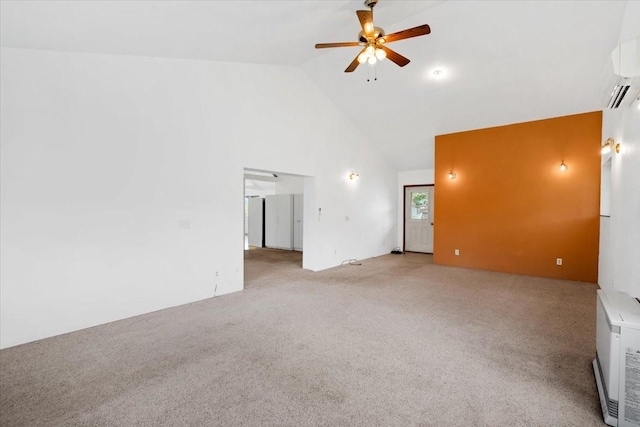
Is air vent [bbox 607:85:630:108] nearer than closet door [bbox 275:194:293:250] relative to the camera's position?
Yes

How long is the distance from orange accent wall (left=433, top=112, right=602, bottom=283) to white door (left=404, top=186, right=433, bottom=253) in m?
1.55

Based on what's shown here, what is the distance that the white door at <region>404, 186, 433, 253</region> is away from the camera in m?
8.09

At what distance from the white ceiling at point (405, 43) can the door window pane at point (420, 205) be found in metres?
2.48

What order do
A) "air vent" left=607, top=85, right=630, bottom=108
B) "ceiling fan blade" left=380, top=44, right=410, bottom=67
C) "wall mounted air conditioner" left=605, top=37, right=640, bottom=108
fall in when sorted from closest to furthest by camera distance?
"wall mounted air conditioner" left=605, top=37, right=640, bottom=108 → "air vent" left=607, top=85, right=630, bottom=108 → "ceiling fan blade" left=380, top=44, right=410, bottom=67

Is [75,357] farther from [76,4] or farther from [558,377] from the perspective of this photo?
[558,377]

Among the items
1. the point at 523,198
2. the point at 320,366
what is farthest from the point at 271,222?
the point at 320,366

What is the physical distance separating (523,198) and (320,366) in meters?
5.37

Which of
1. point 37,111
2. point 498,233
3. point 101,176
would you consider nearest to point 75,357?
→ point 101,176

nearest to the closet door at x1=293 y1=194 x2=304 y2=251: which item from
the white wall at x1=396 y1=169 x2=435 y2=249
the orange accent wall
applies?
the white wall at x1=396 y1=169 x2=435 y2=249

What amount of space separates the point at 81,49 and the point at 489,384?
470cm

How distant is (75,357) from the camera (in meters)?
2.46

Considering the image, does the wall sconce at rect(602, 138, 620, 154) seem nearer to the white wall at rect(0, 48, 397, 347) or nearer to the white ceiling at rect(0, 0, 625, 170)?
the white ceiling at rect(0, 0, 625, 170)

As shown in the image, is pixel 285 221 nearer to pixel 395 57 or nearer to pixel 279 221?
pixel 279 221

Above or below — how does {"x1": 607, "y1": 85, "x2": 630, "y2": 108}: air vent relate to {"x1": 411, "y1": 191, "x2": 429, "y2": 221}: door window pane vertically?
above
